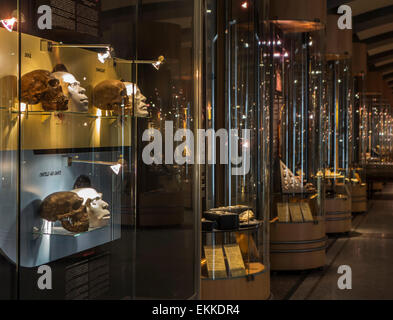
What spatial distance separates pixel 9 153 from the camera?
2.06m

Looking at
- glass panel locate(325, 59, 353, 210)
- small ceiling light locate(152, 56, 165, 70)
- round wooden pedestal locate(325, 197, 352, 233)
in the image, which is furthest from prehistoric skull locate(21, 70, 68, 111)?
glass panel locate(325, 59, 353, 210)

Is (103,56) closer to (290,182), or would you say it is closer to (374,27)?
(290,182)

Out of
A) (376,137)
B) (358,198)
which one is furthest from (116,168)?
(376,137)

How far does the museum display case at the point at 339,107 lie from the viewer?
33.6 feet

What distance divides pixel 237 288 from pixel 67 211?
2.50m

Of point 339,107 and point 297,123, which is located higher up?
point 339,107

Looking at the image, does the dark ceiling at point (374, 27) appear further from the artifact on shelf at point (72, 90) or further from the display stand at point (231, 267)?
the artifact on shelf at point (72, 90)

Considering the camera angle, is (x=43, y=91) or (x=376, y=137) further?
(x=376, y=137)

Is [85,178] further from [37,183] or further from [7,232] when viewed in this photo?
[7,232]

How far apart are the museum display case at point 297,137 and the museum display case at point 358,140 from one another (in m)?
4.80

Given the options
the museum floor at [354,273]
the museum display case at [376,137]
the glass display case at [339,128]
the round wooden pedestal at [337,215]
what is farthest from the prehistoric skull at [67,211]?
the museum display case at [376,137]

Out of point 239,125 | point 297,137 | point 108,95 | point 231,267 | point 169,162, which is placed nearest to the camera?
point 108,95

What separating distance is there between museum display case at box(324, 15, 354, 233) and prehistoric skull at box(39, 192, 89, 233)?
25.4ft

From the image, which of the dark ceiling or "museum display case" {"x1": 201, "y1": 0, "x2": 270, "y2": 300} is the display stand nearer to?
"museum display case" {"x1": 201, "y1": 0, "x2": 270, "y2": 300}
